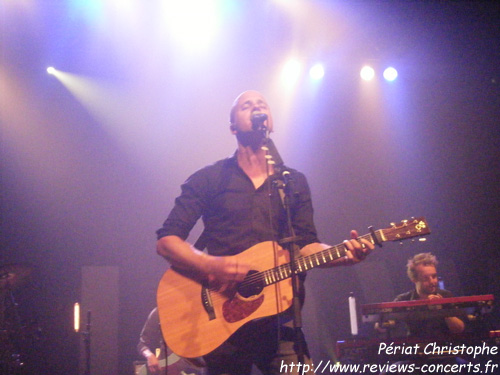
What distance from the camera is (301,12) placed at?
8.45 m

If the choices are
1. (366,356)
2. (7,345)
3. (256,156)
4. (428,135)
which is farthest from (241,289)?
(428,135)

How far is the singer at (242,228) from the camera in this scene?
9.66ft

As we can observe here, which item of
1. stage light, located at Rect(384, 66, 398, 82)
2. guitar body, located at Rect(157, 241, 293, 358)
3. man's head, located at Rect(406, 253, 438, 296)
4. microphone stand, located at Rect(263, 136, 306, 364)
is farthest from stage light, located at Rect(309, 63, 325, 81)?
guitar body, located at Rect(157, 241, 293, 358)

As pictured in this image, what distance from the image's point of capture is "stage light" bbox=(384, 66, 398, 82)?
9281 millimetres

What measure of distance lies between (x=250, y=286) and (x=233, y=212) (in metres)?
0.54

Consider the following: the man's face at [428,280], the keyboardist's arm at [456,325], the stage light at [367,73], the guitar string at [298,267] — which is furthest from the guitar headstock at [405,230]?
the stage light at [367,73]

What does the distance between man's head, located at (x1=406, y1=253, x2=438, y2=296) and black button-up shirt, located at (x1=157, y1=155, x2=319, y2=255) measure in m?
3.59

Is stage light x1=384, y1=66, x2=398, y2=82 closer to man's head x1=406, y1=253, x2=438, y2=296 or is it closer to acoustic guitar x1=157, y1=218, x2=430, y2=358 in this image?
man's head x1=406, y1=253, x2=438, y2=296

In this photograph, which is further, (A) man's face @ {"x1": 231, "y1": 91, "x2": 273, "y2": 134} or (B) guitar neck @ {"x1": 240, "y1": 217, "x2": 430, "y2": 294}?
(A) man's face @ {"x1": 231, "y1": 91, "x2": 273, "y2": 134}

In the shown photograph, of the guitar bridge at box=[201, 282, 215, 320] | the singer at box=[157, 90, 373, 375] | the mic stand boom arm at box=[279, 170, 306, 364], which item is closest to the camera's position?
the mic stand boom arm at box=[279, 170, 306, 364]

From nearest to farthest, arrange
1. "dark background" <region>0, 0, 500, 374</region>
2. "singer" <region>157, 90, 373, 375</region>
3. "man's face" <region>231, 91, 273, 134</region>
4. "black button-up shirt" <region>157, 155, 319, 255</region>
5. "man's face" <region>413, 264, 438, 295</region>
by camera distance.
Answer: "singer" <region>157, 90, 373, 375</region> → "black button-up shirt" <region>157, 155, 319, 255</region> → "man's face" <region>231, 91, 273, 134</region> → "man's face" <region>413, 264, 438, 295</region> → "dark background" <region>0, 0, 500, 374</region>

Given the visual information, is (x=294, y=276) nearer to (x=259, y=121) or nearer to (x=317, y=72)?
(x=259, y=121)

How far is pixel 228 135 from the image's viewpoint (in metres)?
9.60

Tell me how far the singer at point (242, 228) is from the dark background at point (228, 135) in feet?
18.0
